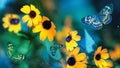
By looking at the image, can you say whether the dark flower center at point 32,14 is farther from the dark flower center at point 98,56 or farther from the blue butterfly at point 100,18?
the dark flower center at point 98,56

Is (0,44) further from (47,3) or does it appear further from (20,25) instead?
(47,3)

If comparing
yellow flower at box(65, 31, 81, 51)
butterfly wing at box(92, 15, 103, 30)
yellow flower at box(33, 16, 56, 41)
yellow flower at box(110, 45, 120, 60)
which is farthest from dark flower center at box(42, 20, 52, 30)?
yellow flower at box(110, 45, 120, 60)

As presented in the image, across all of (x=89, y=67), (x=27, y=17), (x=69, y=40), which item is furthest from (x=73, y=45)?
(x=27, y=17)

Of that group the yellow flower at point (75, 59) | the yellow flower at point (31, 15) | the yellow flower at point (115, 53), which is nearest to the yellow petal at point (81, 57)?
the yellow flower at point (75, 59)

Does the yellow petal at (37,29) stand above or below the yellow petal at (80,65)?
above

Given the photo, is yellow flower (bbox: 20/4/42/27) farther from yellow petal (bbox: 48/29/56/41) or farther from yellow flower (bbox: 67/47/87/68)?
yellow flower (bbox: 67/47/87/68)

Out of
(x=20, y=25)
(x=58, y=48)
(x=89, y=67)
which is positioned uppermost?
(x=20, y=25)
